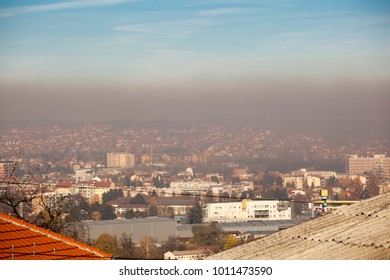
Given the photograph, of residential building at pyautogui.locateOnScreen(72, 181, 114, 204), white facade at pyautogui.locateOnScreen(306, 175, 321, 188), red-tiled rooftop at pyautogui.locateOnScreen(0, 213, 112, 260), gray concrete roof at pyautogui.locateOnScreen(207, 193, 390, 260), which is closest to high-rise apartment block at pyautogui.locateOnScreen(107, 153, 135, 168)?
residential building at pyautogui.locateOnScreen(72, 181, 114, 204)

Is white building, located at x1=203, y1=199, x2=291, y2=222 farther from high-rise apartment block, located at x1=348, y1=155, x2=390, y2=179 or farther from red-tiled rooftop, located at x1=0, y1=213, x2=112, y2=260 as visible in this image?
red-tiled rooftop, located at x1=0, y1=213, x2=112, y2=260

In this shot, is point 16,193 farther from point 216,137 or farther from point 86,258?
point 216,137

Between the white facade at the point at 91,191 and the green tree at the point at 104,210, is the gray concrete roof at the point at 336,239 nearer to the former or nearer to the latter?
the white facade at the point at 91,191

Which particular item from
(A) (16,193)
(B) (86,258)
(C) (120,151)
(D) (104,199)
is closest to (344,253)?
(B) (86,258)

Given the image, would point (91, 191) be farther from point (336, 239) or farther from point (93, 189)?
point (336, 239)

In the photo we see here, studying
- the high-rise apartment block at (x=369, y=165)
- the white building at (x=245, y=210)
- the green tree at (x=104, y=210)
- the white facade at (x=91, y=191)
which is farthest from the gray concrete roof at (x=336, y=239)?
the high-rise apartment block at (x=369, y=165)

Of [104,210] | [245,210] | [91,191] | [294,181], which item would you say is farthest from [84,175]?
[294,181]
